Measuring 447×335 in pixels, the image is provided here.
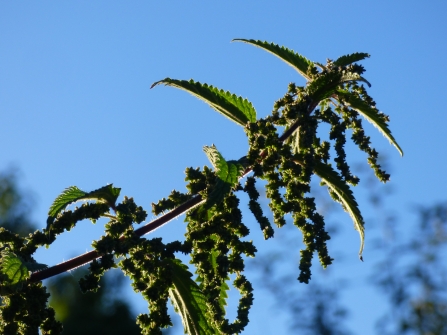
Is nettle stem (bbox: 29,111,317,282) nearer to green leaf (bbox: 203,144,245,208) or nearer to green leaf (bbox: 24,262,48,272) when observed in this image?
green leaf (bbox: 24,262,48,272)

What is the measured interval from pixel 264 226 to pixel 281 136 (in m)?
0.56

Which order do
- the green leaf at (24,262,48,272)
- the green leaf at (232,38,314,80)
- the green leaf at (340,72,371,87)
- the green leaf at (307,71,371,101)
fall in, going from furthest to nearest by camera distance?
the green leaf at (232,38,314,80)
the green leaf at (307,71,371,101)
the green leaf at (340,72,371,87)
the green leaf at (24,262,48,272)

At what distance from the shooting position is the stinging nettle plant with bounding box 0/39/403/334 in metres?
2.69

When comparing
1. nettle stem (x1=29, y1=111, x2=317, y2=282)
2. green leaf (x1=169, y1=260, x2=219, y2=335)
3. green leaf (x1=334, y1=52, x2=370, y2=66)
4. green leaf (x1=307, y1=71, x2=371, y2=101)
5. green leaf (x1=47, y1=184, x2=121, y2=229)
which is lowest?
green leaf (x1=169, y1=260, x2=219, y2=335)

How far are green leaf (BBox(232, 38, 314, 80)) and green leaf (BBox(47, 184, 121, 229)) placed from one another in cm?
118

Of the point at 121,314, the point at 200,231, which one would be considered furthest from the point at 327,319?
the point at 121,314

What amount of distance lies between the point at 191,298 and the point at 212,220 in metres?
0.49

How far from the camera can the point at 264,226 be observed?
2.89 metres

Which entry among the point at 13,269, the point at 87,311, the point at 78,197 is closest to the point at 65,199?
the point at 78,197

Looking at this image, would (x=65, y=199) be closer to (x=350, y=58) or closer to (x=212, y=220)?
→ (x=212, y=220)

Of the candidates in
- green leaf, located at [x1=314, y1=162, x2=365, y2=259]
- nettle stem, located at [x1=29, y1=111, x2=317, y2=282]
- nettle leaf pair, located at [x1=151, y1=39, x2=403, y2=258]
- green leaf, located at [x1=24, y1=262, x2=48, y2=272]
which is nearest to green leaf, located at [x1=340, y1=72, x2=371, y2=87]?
nettle leaf pair, located at [x1=151, y1=39, x2=403, y2=258]

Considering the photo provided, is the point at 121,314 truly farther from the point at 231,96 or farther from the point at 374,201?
the point at 231,96

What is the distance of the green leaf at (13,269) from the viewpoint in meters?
2.49

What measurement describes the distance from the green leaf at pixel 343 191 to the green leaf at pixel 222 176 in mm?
615
